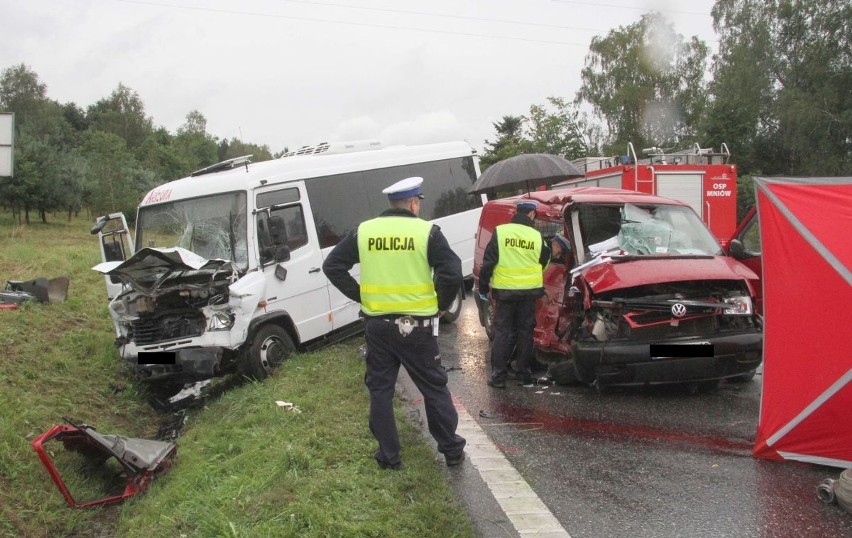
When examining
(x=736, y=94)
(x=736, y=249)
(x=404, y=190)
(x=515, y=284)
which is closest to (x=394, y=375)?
(x=404, y=190)

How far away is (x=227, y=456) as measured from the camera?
506 cm

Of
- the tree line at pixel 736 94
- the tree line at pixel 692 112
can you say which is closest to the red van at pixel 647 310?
the tree line at pixel 692 112

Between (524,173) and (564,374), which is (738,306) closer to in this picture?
(564,374)

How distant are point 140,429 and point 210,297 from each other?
1.46 meters

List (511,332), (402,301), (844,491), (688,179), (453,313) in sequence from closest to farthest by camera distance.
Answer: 1. (844,491)
2. (402,301)
3. (511,332)
4. (453,313)
5. (688,179)

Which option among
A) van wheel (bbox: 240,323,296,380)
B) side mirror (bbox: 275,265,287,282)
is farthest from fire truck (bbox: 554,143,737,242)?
van wheel (bbox: 240,323,296,380)

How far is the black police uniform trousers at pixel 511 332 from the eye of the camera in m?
6.60

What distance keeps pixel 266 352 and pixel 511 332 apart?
2.54 meters

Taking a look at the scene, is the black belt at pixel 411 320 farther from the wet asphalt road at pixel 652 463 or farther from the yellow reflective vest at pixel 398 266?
the wet asphalt road at pixel 652 463

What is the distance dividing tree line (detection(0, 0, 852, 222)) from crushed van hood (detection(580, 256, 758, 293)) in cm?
1410

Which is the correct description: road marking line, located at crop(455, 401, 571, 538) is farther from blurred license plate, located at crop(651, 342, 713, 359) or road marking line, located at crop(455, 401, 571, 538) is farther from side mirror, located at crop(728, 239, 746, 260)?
side mirror, located at crop(728, 239, 746, 260)

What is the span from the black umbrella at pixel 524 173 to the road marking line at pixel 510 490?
160 inches

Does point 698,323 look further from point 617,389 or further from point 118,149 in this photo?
point 118,149

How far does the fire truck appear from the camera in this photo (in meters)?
13.9
